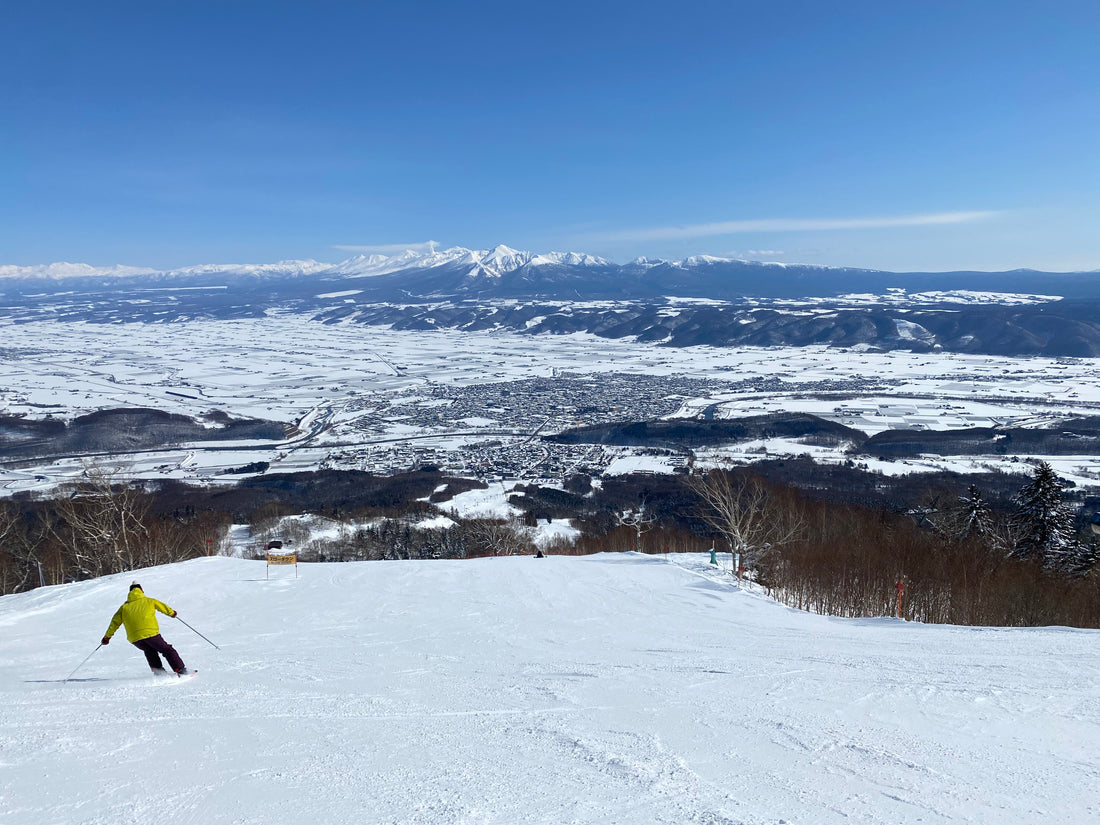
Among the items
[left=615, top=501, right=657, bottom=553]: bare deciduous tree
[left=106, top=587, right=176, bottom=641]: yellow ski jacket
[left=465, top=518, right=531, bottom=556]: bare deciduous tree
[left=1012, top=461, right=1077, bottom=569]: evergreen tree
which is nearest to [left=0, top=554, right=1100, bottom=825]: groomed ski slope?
[left=106, top=587, right=176, bottom=641]: yellow ski jacket

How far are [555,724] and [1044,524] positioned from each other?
1735 cm

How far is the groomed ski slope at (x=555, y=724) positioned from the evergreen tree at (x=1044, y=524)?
10279mm

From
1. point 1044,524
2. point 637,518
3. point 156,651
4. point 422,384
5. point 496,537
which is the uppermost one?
point 156,651

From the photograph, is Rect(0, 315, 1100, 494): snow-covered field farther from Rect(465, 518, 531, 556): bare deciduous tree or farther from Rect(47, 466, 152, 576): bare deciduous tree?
Rect(465, 518, 531, 556): bare deciduous tree

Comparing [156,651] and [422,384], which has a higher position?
[156,651]

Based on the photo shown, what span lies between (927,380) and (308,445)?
7694 cm

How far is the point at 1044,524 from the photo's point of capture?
16.6m

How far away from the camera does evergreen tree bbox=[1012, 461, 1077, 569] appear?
16078 mm

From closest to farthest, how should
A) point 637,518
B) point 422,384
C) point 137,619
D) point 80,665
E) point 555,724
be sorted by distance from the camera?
point 555,724
point 137,619
point 80,665
point 637,518
point 422,384

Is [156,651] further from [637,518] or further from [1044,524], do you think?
[637,518]

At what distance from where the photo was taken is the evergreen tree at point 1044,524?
52.7ft

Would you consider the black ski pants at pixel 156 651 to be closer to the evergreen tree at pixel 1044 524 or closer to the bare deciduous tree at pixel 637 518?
the evergreen tree at pixel 1044 524

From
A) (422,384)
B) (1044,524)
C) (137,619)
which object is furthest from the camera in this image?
(422,384)

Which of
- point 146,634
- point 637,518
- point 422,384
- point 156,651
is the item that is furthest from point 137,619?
point 422,384
